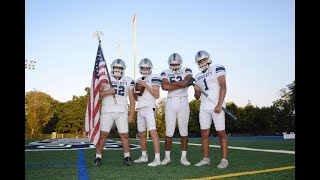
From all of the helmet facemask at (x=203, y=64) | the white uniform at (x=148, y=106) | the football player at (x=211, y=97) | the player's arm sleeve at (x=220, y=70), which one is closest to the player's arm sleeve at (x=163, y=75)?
the white uniform at (x=148, y=106)

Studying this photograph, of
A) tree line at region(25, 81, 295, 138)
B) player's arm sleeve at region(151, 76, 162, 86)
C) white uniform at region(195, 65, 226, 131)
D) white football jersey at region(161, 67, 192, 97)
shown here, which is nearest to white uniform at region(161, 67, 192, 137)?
white football jersey at region(161, 67, 192, 97)

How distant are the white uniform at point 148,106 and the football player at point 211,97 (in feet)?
2.62

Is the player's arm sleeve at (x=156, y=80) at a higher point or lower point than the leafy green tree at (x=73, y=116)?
higher

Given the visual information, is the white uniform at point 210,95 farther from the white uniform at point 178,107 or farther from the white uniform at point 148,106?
the white uniform at point 148,106

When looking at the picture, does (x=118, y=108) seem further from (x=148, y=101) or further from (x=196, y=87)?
(x=196, y=87)

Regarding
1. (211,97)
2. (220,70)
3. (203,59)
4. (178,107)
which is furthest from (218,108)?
(203,59)

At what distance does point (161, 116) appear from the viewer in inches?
2260

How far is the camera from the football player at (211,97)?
528cm

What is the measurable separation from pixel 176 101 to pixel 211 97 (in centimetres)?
69

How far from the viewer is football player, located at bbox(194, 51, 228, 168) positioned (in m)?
5.28

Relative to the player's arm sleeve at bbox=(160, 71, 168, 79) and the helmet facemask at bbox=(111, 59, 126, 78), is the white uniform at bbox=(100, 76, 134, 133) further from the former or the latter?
the player's arm sleeve at bbox=(160, 71, 168, 79)
